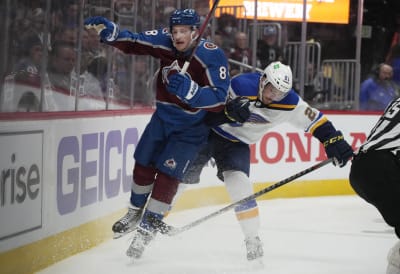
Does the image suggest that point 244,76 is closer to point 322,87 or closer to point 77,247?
point 77,247

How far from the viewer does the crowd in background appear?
4043 mm

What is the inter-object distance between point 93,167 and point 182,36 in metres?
1.12

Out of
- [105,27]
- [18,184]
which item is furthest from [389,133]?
[18,184]

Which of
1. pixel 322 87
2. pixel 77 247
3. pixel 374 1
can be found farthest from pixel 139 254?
pixel 374 1

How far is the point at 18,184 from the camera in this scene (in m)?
3.77

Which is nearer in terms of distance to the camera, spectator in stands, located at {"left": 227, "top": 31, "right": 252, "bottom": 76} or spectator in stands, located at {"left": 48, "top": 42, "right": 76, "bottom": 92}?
spectator in stands, located at {"left": 48, "top": 42, "right": 76, "bottom": 92}

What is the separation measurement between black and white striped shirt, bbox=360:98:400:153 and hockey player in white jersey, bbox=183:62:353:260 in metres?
0.69

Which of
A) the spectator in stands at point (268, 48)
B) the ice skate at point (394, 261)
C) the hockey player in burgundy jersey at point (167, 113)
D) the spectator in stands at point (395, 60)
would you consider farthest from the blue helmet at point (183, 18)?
the spectator in stands at point (395, 60)

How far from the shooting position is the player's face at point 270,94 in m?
4.12

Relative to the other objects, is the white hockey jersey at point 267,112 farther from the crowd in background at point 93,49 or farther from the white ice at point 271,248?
the crowd in background at point 93,49

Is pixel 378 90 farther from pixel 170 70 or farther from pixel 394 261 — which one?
pixel 394 261

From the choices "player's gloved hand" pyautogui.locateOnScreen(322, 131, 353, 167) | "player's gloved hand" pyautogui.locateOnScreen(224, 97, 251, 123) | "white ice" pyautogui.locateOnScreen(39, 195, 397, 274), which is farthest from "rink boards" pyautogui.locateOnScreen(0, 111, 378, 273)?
"player's gloved hand" pyautogui.locateOnScreen(322, 131, 353, 167)

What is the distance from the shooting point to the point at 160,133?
4.25m

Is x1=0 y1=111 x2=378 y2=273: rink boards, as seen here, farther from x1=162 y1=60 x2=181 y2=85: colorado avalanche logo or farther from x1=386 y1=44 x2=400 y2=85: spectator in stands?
x1=386 y1=44 x2=400 y2=85: spectator in stands
